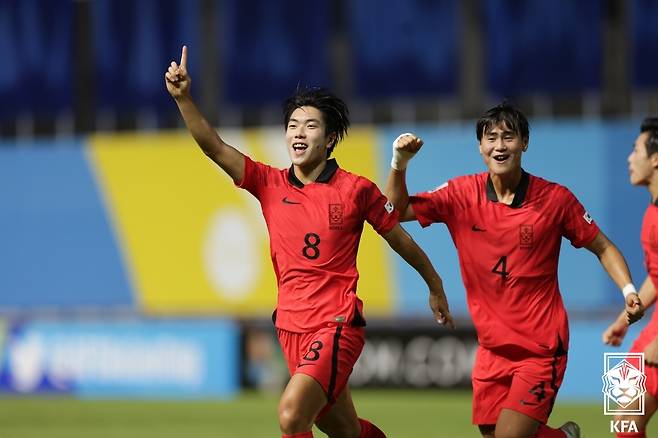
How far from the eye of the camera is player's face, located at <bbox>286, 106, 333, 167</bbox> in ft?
28.3

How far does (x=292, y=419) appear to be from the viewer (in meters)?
7.93

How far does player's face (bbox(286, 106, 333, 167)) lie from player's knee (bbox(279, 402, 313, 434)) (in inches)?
58.6

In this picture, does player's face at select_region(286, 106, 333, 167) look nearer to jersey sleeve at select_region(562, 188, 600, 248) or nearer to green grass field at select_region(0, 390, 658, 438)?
jersey sleeve at select_region(562, 188, 600, 248)

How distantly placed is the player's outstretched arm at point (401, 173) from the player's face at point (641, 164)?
1.61 meters

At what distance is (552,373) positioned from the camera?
8.66 m

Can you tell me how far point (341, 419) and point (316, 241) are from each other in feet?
3.48

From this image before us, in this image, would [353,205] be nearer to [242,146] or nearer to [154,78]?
[242,146]

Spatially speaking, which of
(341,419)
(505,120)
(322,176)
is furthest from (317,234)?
(505,120)

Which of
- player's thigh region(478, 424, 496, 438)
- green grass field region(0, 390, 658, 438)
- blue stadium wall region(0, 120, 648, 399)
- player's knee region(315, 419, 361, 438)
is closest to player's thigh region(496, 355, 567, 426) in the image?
player's thigh region(478, 424, 496, 438)

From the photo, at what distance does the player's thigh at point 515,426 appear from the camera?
8.46 m

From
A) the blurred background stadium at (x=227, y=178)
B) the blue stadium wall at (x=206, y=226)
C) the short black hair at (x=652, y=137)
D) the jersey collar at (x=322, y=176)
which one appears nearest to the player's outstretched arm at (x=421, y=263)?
the jersey collar at (x=322, y=176)

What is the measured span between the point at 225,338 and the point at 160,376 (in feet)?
3.52

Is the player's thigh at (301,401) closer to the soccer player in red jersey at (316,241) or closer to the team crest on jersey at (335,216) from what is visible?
the soccer player in red jersey at (316,241)

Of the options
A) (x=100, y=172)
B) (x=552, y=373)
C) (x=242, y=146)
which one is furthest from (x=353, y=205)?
(x=100, y=172)
